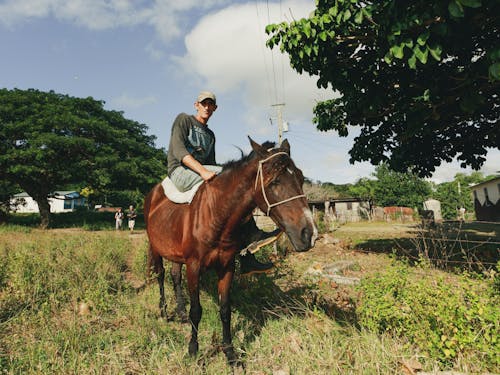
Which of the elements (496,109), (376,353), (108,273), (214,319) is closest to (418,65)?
(496,109)

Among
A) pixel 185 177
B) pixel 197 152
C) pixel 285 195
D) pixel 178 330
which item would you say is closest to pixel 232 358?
pixel 178 330

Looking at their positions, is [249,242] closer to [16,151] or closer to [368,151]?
[368,151]

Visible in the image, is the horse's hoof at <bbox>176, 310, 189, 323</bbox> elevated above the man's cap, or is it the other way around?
the man's cap

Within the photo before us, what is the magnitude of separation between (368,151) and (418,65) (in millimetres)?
3193

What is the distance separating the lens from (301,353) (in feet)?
9.42

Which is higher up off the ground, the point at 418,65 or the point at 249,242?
the point at 418,65

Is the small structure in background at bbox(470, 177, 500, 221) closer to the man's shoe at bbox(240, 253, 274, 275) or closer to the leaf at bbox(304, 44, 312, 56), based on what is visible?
the leaf at bbox(304, 44, 312, 56)

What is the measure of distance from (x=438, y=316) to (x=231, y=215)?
231cm

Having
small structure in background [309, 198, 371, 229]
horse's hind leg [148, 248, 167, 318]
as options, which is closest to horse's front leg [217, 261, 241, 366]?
horse's hind leg [148, 248, 167, 318]

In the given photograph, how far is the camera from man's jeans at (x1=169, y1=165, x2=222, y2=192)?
3.72m

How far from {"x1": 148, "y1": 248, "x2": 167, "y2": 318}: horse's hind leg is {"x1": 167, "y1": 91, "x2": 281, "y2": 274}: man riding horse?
1819 mm

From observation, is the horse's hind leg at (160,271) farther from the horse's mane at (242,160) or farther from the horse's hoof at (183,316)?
the horse's mane at (242,160)

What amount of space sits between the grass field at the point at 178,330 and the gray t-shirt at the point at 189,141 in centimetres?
226

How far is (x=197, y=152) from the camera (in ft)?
13.2
